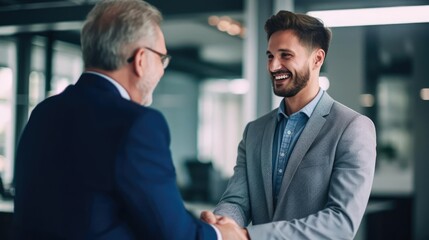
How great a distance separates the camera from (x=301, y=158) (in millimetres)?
2066

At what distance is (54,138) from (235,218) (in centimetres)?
81

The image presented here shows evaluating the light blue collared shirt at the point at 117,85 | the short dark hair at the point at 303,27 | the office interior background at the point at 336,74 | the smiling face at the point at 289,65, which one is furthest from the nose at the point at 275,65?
the office interior background at the point at 336,74

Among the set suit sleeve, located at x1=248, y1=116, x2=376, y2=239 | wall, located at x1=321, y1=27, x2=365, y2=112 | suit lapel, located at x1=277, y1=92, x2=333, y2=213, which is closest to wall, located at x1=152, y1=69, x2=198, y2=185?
wall, located at x1=321, y1=27, x2=365, y2=112

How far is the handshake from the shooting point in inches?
75.4

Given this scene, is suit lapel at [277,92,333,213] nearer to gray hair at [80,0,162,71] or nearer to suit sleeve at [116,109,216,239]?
suit sleeve at [116,109,216,239]

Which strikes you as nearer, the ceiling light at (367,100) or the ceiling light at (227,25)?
the ceiling light at (367,100)

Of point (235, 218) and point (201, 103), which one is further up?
point (235, 218)

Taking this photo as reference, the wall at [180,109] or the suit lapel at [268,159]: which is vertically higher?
the suit lapel at [268,159]

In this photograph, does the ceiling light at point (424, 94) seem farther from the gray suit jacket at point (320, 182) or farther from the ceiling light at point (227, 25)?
the ceiling light at point (227, 25)

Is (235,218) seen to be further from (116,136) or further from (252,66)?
(252,66)

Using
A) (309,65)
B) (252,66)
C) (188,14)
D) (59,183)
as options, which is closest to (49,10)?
(188,14)

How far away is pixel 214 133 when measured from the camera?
18484 millimetres

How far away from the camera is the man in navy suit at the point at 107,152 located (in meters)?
1.53

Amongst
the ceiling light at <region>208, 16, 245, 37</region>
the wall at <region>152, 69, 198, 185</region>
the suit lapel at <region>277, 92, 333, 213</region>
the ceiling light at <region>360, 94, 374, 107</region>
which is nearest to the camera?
the suit lapel at <region>277, 92, 333, 213</region>
